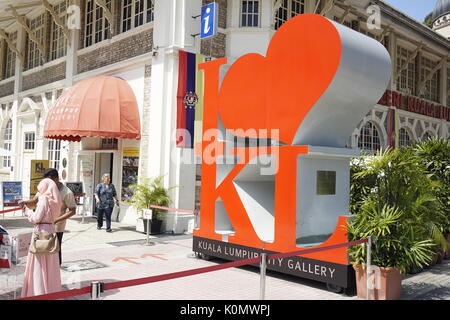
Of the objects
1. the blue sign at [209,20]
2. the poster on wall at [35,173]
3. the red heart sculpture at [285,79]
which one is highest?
the blue sign at [209,20]

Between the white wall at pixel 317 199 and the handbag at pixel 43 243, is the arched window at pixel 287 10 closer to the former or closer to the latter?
the white wall at pixel 317 199

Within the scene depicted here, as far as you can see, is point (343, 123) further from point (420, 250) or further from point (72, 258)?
point (72, 258)

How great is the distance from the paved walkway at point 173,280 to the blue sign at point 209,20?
18.5 ft

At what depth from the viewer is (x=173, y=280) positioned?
7.02 m

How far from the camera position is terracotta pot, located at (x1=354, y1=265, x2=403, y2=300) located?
5992mm

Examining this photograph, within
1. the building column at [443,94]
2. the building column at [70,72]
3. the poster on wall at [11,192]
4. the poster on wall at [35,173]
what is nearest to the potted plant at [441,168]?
the building column at [70,72]

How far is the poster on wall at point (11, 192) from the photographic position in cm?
1431

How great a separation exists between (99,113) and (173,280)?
A: 7247mm

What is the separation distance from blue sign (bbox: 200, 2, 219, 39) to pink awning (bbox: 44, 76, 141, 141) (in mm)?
3186

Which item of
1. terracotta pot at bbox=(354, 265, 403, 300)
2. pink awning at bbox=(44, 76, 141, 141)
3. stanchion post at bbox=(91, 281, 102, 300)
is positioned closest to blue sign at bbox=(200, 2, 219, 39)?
pink awning at bbox=(44, 76, 141, 141)

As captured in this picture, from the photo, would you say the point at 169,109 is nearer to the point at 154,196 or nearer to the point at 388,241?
the point at 154,196

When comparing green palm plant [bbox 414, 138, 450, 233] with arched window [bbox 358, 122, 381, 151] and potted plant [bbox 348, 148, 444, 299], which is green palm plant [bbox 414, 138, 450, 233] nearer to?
potted plant [bbox 348, 148, 444, 299]
